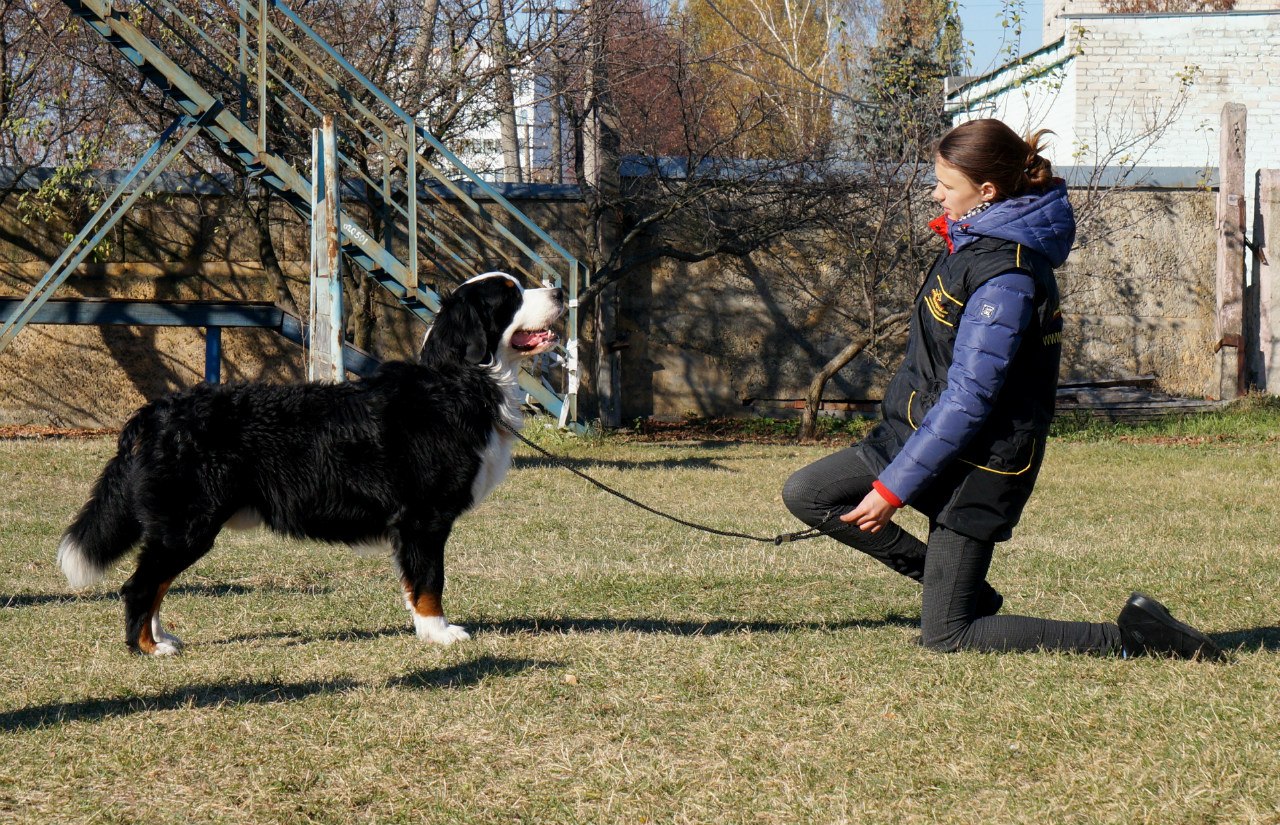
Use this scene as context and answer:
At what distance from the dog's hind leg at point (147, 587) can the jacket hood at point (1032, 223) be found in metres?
3.23

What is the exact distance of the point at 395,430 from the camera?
525 cm

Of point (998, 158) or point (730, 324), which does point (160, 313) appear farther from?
point (998, 158)

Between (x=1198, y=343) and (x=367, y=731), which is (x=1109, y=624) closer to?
(x=367, y=731)

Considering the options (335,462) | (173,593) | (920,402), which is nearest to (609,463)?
(173,593)

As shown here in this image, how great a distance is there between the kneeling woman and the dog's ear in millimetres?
1811

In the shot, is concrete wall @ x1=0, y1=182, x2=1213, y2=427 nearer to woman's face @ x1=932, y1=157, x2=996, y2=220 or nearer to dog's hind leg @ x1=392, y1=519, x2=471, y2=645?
dog's hind leg @ x1=392, y1=519, x2=471, y2=645

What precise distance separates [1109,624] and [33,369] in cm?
1351

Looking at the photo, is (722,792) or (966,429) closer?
(722,792)

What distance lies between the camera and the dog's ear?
18.0 ft

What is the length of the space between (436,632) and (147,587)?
1160 mm

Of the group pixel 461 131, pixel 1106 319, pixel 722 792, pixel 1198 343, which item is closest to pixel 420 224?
pixel 461 131

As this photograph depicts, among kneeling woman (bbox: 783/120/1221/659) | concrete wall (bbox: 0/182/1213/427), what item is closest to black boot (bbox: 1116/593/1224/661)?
kneeling woman (bbox: 783/120/1221/659)

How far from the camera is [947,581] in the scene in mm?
4598

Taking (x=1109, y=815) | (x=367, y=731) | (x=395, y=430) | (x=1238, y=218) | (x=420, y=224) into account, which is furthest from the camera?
(x=1238, y=218)
